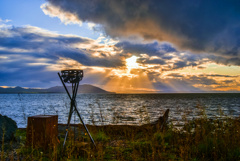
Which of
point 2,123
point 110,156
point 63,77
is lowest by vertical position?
point 110,156

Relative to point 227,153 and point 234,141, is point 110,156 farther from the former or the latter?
point 234,141

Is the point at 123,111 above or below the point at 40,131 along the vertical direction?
below

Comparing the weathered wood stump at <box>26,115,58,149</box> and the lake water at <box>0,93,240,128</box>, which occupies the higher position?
the weathered wood stump at <box>26,115,58,149</box>

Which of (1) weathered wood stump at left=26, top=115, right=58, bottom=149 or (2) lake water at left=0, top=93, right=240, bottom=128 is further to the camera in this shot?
(2) lake water at left=0, top=93, right=240, bottom=128

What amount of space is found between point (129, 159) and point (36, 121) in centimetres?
300

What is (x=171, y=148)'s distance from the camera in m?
6.04

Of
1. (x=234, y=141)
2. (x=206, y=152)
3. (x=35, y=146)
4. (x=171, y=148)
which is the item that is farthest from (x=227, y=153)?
(x=35, y=146)

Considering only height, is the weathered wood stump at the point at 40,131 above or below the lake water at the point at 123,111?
above

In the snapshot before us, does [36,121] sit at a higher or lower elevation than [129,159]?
higher

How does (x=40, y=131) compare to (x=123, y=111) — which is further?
(x=123, y=111)

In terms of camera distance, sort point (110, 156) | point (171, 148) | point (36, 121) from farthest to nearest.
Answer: point (171, 148) → point (36, 121) → point (110, 156)

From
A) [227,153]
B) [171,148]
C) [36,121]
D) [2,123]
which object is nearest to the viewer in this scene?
[227,153]

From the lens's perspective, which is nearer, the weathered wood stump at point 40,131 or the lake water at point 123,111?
the weathered wood stump at point 40,131

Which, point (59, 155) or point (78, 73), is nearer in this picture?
point (59, 155)
